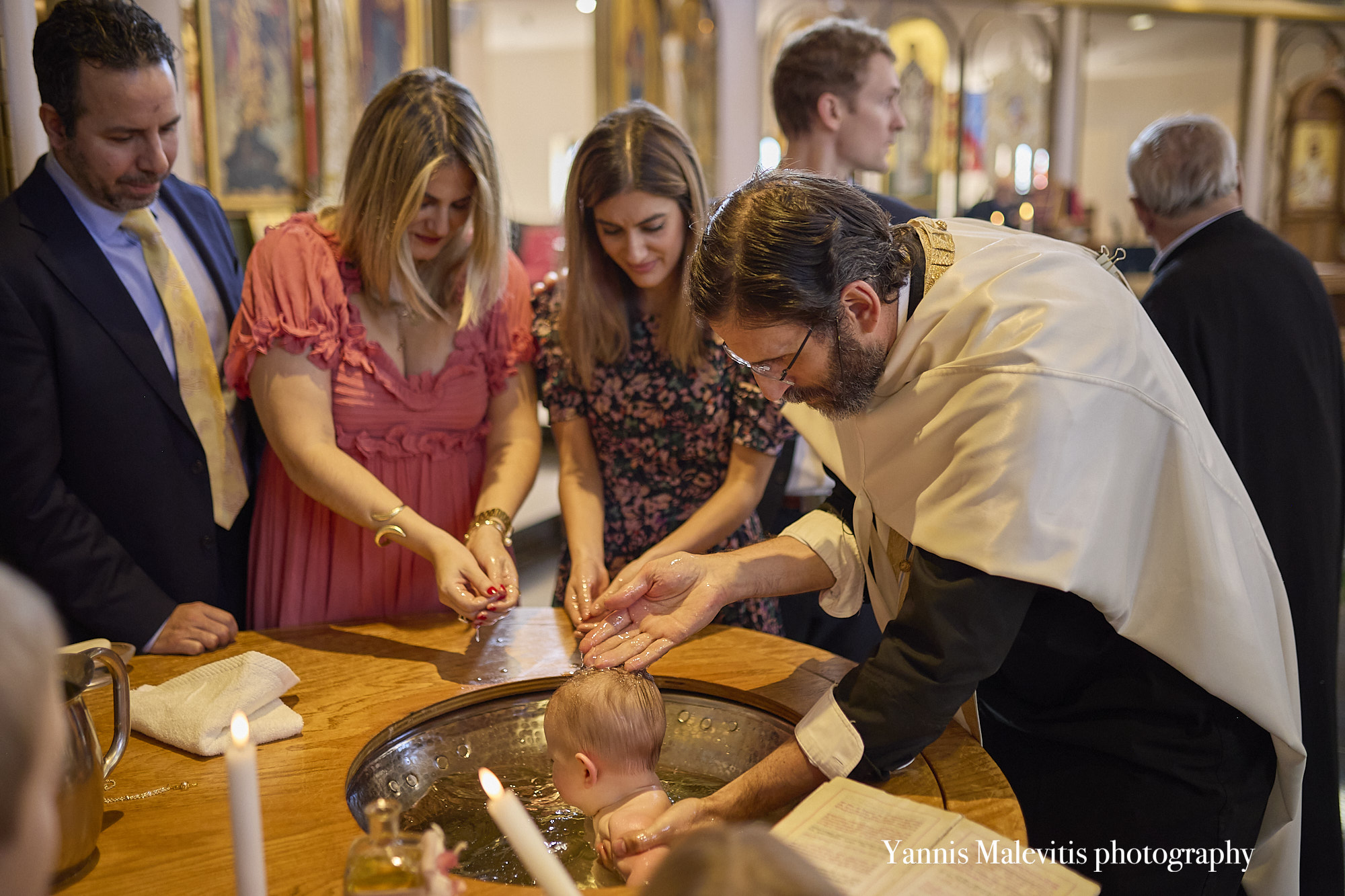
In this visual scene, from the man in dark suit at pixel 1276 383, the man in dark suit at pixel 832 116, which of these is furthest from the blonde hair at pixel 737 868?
the man in dark suit at pixel 832 116

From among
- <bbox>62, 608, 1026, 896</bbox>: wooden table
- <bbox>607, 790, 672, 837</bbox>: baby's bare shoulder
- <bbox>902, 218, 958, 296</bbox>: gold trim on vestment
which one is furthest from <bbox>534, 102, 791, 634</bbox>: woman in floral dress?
<bbox>902, 218, 958, 296</bbox>: gold trim on vestment

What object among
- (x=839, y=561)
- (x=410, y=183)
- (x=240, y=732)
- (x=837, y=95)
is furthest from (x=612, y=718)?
(x=837, y=95)

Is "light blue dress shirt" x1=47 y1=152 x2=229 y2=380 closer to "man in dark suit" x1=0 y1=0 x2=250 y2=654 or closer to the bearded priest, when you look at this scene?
"man in dark suit" x1=0 y1=0 x2=250 y2=654

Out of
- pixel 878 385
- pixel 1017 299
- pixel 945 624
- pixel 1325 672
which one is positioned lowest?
pixel 1325 672

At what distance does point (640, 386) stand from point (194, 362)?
0.98 m

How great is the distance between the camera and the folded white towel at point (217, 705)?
1.59 m

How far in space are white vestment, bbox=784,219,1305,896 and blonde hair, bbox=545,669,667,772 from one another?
0.34 meters

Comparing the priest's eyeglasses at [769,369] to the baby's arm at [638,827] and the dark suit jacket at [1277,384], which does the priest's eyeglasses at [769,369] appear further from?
the dark suit jacket at [1277,384]

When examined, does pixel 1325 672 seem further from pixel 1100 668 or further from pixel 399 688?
pixel 399 688

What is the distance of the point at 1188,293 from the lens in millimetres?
2904

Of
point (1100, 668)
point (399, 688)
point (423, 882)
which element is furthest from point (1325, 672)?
point (423, 882)

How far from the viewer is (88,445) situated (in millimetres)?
2139

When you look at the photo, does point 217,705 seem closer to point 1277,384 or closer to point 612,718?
point 612,718

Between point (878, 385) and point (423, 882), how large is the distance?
3.21ft
